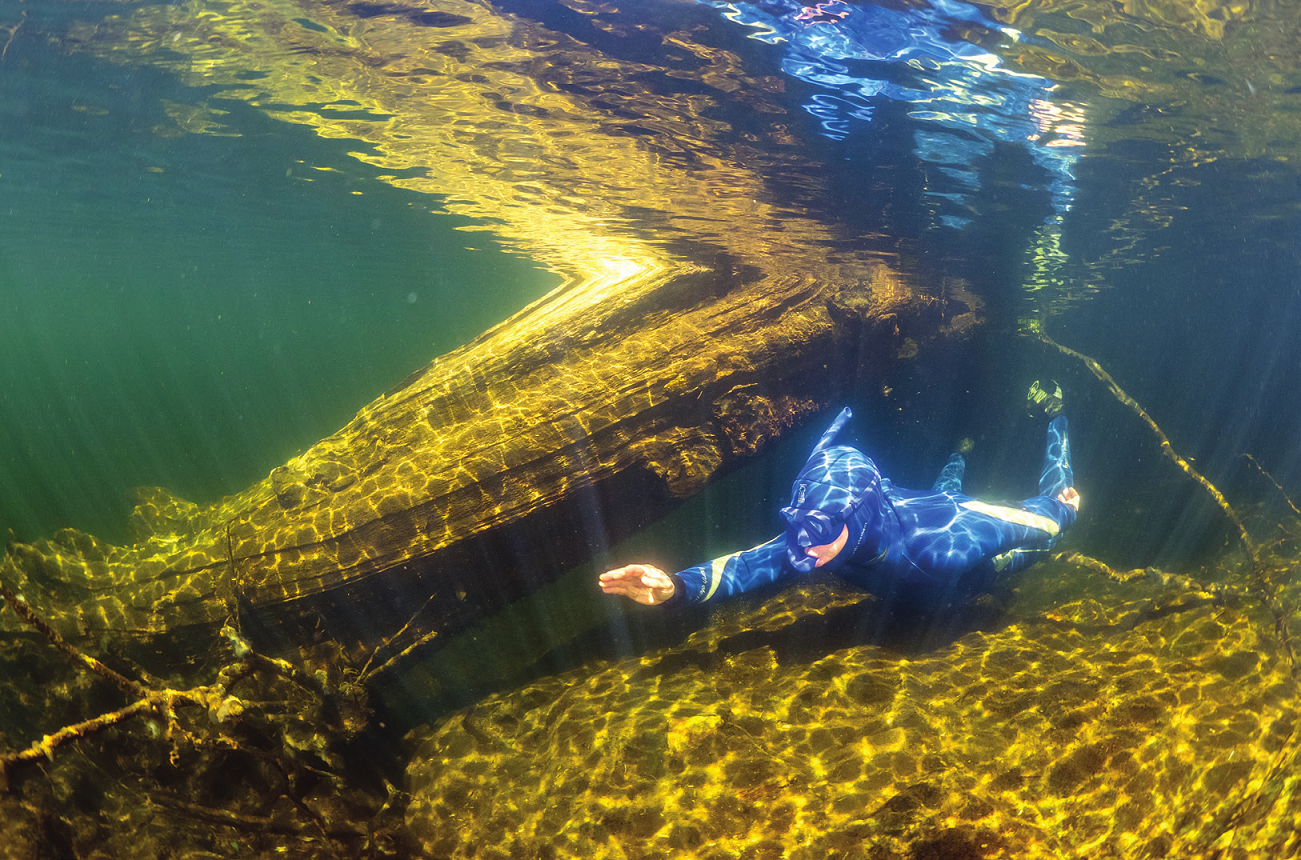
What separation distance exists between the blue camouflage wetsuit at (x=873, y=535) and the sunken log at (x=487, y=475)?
1832 millimetres

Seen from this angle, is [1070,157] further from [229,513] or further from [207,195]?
[207,195]

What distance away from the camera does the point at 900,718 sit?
533cm

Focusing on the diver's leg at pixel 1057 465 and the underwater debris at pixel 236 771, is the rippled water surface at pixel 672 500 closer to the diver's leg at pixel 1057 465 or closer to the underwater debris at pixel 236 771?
the underwater debris at pixel 236 771

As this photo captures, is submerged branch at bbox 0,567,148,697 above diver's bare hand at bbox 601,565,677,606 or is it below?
above

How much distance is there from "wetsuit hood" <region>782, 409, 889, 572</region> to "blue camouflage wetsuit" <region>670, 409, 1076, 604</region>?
0.01 m

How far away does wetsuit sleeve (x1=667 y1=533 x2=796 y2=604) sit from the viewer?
243 inches

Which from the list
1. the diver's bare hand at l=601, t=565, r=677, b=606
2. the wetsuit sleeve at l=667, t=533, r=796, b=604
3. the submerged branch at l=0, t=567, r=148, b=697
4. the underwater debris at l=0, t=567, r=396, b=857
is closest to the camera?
the submerged branch at l=0, t=567, r=148, b=697

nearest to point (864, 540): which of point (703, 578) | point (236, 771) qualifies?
point (703, 578)

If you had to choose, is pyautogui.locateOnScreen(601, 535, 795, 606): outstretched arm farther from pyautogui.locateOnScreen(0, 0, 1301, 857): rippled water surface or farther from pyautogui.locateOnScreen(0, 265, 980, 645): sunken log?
pyautogui.locateOnScreen(0, 265, 980, 645): sunken log

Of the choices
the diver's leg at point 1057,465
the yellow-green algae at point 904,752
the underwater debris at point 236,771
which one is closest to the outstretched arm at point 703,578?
the yellow-green algae at point 904,752

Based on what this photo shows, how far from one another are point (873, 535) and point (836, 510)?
0.80 meters

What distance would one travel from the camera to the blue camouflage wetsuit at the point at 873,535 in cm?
576

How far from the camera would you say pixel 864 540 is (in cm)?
608

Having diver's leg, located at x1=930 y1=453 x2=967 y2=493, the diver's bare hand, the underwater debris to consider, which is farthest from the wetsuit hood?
the underwater debris
